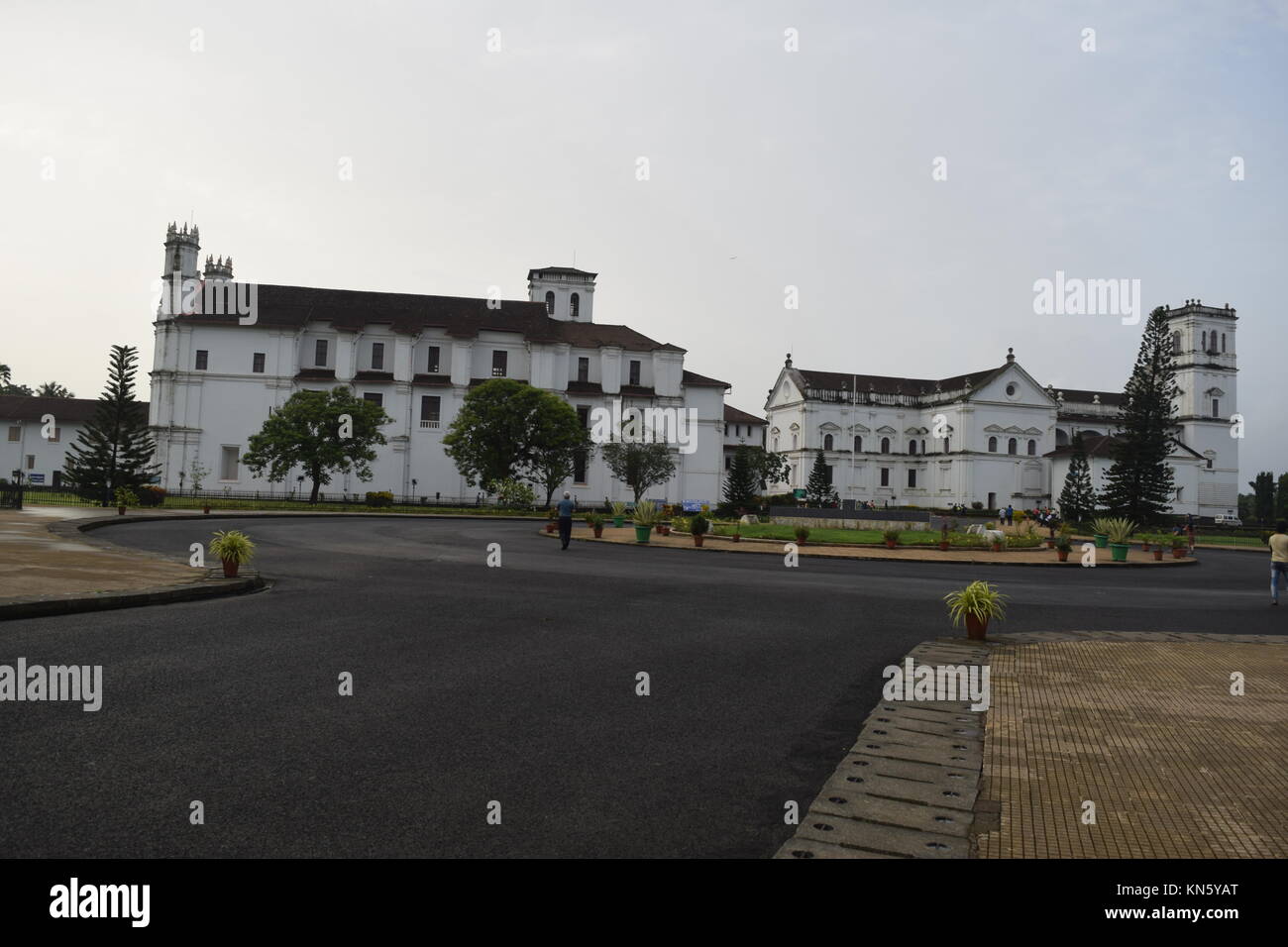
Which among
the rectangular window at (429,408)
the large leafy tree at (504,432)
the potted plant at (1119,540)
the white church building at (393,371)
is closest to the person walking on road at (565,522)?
the potted plant at (1119,540)

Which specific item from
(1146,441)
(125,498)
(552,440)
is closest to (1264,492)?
(1146,441)

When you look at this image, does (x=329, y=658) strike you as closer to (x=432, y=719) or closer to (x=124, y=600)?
(x=432, y=719)

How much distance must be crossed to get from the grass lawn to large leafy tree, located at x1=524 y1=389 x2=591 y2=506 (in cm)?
1958

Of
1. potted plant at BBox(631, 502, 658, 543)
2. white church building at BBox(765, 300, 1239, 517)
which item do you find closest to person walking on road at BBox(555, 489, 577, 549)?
potted plant at BBox(631, 502, 658, 543)

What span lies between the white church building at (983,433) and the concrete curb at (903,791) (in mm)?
78493

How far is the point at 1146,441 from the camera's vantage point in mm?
59281

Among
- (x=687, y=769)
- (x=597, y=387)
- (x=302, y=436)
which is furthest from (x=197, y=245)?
(x=687, y=769)

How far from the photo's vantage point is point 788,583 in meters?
16.7

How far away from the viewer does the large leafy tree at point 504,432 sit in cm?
5228

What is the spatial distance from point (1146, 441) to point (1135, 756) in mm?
63605

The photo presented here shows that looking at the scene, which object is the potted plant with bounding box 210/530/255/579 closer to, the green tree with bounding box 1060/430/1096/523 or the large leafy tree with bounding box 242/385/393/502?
the large leafy tree with bounding box 242/385/393/502

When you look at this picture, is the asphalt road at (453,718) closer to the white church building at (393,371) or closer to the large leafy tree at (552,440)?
the large leafy tree at (552,440)

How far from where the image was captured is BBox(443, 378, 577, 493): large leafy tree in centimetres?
5228

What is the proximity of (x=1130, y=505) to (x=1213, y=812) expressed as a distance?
63339 mm
